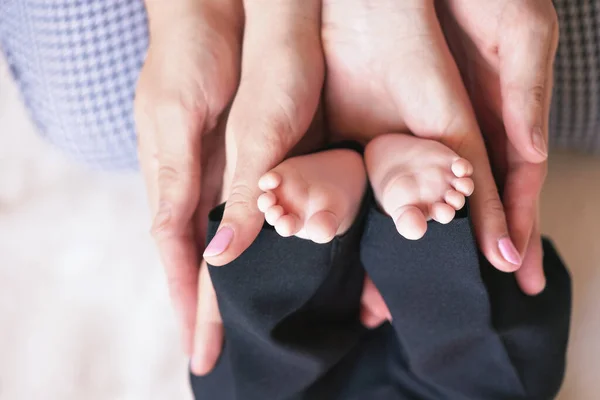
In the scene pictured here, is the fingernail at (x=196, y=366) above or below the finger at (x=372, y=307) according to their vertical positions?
below

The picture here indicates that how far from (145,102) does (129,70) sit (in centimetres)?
12

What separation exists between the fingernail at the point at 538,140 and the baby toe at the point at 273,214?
0.75 ft

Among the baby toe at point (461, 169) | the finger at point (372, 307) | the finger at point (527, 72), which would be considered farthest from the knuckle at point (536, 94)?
the finger at point (372, 307)

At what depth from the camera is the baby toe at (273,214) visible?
0.45m

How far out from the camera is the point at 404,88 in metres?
0.58

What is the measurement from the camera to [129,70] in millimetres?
750

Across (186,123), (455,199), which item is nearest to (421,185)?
(455,199)

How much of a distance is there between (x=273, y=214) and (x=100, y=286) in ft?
1.29

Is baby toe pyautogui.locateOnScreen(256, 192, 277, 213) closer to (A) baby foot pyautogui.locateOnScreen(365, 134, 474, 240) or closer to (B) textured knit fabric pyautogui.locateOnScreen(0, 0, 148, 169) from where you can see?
(A) baby foot pyautogui.locateOnScreen(365, 134, 474, 240)

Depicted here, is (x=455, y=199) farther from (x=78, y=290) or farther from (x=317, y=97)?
(x=78, y=290)

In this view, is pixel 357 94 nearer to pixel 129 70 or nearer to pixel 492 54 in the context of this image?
pixel 492 54

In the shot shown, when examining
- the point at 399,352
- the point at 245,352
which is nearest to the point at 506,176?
the point at 399,352

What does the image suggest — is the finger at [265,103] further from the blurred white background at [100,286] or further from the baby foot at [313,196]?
the blurred white background at [100,286]

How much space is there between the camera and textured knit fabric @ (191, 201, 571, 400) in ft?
1.70
